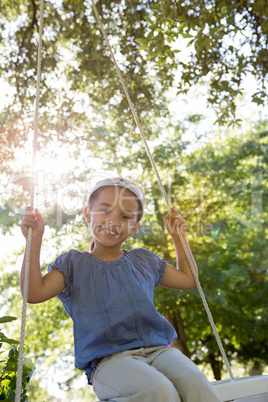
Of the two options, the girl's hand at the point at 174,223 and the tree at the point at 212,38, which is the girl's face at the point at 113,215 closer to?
the girl's hand at the point at 174,223

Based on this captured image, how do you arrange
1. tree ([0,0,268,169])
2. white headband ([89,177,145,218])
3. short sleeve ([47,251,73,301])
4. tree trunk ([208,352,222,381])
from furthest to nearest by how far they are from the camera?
1. tree trunk ([208,352,222,381])
2. tree ([0,0,268,169])
3. white headband ([89,177,145,218])
4. short sleeve ([47,251,73,301])

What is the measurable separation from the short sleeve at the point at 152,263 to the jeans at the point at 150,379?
0.35 meters

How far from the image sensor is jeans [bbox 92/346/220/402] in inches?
55.5

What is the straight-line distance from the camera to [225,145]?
9070 millimetres

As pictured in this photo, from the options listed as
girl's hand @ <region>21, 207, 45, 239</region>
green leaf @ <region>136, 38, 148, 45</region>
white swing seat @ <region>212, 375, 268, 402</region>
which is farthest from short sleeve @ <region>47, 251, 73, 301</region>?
green leaf @ <region>136, 38, 148, 45</region>

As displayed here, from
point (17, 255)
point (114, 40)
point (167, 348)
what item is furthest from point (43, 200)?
point (167, 348)

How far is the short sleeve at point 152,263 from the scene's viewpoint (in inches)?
73.6

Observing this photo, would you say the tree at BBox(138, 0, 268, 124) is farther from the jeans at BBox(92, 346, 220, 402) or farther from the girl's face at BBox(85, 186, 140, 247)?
the jeans at BBox(92, 346, 220, 402)

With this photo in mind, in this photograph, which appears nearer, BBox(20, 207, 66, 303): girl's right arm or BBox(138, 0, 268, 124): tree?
BBox(20, 207, 66, 303): girl's right arm

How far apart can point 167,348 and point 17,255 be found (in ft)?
23.8

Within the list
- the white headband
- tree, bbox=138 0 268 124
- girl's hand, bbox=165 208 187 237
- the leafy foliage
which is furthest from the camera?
tree, bbox=138 0 268 124

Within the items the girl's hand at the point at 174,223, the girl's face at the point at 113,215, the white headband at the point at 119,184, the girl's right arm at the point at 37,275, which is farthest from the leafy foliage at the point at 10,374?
the girl's hand at the point at 174,223

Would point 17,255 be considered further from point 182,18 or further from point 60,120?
point 182,18

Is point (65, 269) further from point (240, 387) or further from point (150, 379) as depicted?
point (240, 387)
